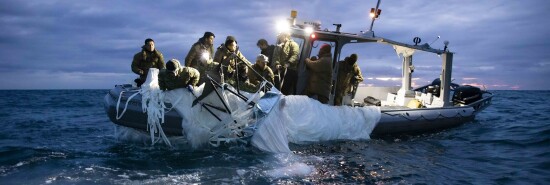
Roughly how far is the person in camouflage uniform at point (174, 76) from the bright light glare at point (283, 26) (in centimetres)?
287

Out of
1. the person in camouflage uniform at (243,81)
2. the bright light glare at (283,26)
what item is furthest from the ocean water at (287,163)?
the bright light glare at (283,26)

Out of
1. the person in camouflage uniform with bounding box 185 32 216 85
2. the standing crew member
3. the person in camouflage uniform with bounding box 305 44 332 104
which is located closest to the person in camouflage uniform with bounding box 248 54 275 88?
the person in camouflage uniform with bounding box 185 32 216 85

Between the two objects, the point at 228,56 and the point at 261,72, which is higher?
the point at 228,56

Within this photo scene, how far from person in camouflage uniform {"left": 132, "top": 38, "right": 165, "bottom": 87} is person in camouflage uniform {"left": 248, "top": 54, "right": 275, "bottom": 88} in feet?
8.40

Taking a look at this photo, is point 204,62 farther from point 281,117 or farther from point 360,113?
point 360,113

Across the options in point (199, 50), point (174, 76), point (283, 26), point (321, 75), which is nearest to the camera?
point (174, 76)

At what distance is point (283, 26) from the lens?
30.5ft

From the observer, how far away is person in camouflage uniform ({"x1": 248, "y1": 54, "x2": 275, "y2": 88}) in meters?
7.86

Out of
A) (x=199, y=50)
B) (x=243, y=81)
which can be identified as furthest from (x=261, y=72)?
(x=199, y=50)

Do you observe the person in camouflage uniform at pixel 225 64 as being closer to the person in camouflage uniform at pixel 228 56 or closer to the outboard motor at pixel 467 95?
the person in camouflage uniform at pixel 228 56

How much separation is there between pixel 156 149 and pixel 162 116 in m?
1.15

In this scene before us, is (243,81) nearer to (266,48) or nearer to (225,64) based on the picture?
(225,64)

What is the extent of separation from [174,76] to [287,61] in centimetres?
286

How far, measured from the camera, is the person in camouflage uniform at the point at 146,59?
9031mm
